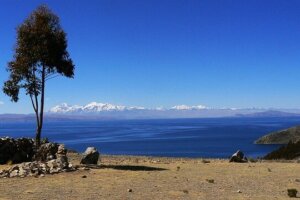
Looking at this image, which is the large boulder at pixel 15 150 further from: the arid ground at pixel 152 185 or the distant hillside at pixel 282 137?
the distant hillside at pixel 282 137

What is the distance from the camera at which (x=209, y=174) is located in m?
32.2

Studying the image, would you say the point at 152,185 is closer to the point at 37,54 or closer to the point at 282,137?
the point at 37,54

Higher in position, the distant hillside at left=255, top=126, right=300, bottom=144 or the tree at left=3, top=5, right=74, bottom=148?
the tree at left=3, top=5, right=74, bottom=148

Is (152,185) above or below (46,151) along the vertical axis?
below

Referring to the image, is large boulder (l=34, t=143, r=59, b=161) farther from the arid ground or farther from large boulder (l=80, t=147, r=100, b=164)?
the arid ground

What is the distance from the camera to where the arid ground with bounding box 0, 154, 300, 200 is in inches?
881

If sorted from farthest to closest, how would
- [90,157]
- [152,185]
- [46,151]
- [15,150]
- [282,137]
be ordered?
1. [282,137]
2. [90,157]
3. [15,150]
4. [46,151]
5. [152,185]

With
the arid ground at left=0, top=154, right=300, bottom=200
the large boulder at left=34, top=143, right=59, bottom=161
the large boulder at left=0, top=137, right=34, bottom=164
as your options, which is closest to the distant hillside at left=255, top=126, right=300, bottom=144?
the arid ground at left=0, top=154, right=300, bottom=200

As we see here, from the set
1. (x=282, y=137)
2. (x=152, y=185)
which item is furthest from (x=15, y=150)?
(x=282, y=137)

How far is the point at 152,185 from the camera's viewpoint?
85.0 feet

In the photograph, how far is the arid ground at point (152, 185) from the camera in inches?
881

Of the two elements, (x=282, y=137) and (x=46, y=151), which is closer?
(x=46, y=151)

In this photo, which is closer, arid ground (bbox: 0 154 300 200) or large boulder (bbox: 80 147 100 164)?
arid ground (bbox: 0 154 300 200)

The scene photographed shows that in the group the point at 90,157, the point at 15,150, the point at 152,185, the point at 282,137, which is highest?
the point at 15,150
